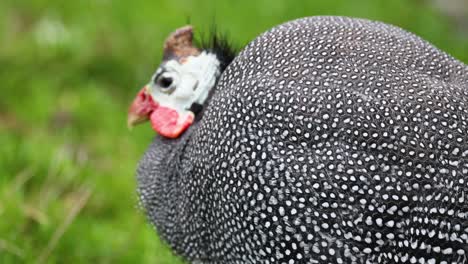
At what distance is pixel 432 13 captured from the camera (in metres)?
5.73

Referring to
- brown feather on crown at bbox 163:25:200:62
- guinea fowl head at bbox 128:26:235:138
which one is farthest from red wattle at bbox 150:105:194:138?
brown feather on crown at bbox 163:25:200:62

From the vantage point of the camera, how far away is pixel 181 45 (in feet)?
8.71

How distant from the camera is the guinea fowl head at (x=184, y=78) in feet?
8.50

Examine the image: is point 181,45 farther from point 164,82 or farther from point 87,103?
point 87,103

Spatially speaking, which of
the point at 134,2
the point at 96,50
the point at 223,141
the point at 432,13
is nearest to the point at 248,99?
the point at 223,141

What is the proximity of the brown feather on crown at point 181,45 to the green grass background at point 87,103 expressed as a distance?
0.10 metres

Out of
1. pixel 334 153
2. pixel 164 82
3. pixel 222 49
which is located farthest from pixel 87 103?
pixel 334 153

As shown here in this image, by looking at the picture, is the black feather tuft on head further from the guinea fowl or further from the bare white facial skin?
the guinea fowl

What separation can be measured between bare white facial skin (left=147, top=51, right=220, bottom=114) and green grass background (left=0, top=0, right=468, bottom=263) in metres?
0.15

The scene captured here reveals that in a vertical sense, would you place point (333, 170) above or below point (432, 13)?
below

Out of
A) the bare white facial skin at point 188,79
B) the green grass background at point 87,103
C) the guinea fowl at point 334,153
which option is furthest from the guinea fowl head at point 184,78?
the guinea fowl at point 334,153

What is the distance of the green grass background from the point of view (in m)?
3.18

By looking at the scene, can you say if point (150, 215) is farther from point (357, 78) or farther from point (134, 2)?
point (134, 2)

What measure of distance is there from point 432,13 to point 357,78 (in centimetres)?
387
